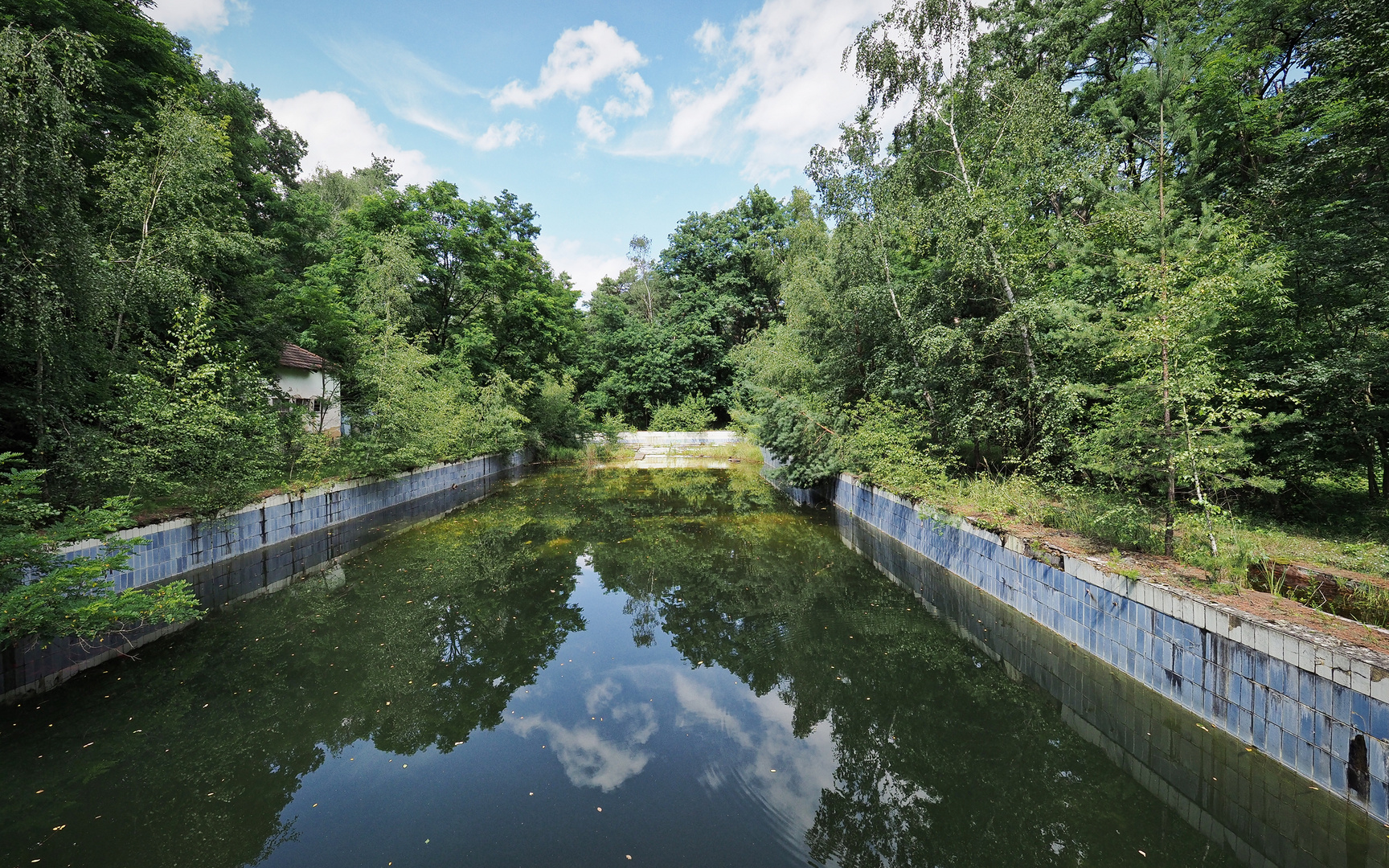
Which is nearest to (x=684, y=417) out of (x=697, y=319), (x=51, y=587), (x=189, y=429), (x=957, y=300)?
(x=697, y=319)

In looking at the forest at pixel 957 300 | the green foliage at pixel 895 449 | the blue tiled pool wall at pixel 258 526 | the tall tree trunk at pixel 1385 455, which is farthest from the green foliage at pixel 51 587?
the tall tree trunk at pixel 1385 455

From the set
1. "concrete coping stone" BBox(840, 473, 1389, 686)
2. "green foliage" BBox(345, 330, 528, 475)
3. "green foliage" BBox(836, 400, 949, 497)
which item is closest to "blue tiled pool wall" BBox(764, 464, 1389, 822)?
"concrete coping stone" BBox(840, 473, 1389, 686)

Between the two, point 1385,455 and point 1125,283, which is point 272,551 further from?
point 1385,455

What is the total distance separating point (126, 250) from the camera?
25.7ft

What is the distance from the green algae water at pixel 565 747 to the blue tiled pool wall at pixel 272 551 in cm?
39

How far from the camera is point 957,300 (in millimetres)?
10039

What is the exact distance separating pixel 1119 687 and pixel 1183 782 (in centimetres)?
122

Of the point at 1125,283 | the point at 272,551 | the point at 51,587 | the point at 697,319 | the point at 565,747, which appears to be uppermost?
the point at 697,319

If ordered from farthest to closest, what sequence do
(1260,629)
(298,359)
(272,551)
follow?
(298,359), (272,551), (1260,629)

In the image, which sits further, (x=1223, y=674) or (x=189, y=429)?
(x=189, y=429)

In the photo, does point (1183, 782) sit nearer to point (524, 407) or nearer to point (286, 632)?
point (286, 632)

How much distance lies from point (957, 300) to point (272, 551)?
13072 mm

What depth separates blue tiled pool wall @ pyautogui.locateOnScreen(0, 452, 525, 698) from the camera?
17.0 feet

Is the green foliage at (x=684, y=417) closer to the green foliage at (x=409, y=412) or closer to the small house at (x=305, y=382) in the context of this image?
the green foliage at (x=409, y=412)
